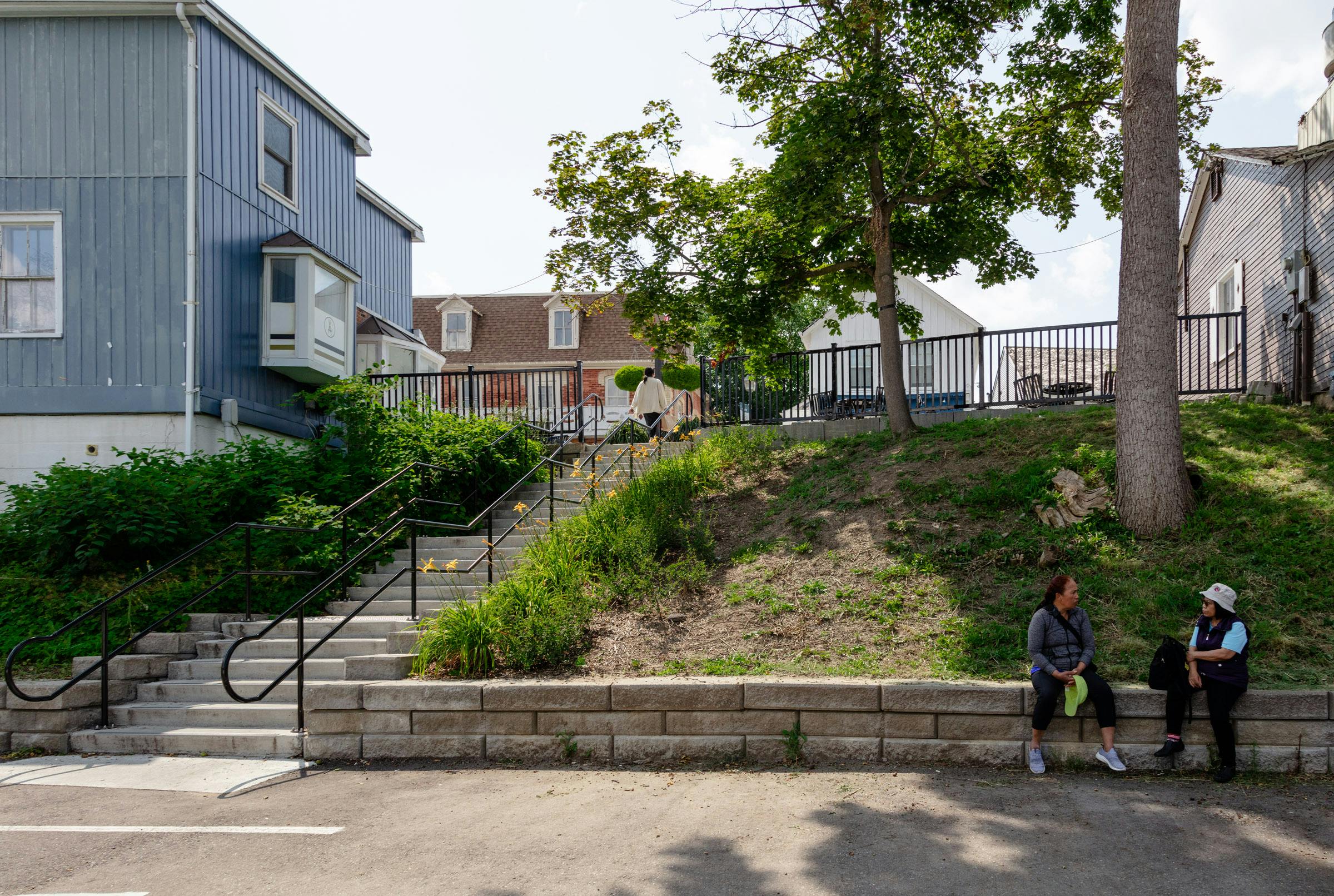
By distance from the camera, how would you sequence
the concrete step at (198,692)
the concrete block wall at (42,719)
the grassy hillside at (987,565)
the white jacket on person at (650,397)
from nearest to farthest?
the grassy hillside at (987,565) → the concrete block wall at (42,719) → the concrete step at (198,692) → the white jacket on person at (650,397)

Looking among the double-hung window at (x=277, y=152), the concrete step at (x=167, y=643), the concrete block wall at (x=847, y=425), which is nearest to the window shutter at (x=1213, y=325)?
the concrete block wall at (x=847, y=425)

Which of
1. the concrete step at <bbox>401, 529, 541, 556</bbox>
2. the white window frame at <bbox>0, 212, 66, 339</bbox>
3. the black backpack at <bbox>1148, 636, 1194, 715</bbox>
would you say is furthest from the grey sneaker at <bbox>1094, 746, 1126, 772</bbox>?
the white window frame at <bbox>0, 212, 66, 339</bbox>

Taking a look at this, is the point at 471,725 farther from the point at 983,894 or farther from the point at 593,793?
the point at 983,894

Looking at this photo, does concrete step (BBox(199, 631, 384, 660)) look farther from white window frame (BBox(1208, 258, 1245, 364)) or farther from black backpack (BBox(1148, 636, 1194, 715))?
white window frame (BBox(1208, 258, 1245, 364))

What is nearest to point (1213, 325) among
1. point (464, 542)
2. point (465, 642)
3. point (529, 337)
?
point (464, 542)

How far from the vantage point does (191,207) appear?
535 inches

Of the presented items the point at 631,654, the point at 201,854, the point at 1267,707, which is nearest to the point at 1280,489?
the point at 1267,707

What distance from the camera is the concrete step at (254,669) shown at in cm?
873

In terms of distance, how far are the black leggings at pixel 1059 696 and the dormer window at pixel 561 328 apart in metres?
31.3

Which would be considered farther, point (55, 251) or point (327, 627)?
point (55, 251)

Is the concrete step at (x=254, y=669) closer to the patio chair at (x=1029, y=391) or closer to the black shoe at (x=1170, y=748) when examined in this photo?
the black shoe at (x=1170, y=748)

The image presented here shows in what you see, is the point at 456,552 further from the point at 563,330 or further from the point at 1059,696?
the point at 563,330

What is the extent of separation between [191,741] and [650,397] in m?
10.9

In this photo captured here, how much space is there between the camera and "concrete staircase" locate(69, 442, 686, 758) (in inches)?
314
